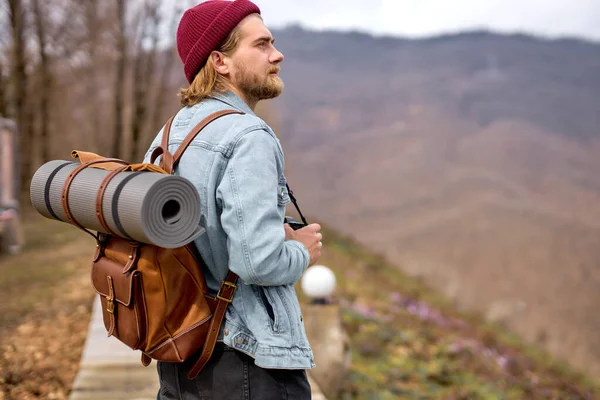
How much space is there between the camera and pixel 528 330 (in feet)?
49.3

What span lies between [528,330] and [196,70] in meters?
14.8

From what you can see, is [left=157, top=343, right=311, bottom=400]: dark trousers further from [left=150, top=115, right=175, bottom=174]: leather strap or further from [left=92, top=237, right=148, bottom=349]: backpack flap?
[left=150, top=115, right=175, bottom=174]: leather strap

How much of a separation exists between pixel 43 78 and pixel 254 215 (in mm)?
17651

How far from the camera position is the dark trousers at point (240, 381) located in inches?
66.6

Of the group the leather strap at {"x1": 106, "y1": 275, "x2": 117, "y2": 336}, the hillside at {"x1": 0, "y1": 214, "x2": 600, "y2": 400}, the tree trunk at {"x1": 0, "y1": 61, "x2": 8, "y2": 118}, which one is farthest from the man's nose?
the tree trunk at {"x1": 0, "y1": 61, "x2": 8, "y2": 118}

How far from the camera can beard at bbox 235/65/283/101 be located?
1.81m

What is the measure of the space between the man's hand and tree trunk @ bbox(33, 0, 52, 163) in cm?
1661

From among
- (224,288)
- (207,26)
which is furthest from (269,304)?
(207,26)

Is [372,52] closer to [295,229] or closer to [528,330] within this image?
[528,330]

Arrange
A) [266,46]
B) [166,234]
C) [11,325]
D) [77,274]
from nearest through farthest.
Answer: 1. [166,234]
2. [266,46]
3. [11,325]
4. [77,274]

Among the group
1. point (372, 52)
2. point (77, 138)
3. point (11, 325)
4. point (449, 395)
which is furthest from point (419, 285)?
Result: point (372, 52)

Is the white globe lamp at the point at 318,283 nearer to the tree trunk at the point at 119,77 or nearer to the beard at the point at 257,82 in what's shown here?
the beard at the point at 257,82

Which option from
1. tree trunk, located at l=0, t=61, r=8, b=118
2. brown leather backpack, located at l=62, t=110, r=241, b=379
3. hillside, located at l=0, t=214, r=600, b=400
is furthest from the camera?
tree trunk, located at l=0, t=61, r=8, b=118

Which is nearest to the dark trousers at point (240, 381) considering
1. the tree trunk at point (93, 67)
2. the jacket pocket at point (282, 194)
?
the jacket pocket at point (282, 194)
